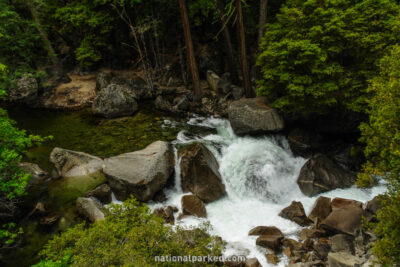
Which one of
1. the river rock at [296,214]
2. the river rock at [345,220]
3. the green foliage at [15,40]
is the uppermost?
the green foliage at [15,40]

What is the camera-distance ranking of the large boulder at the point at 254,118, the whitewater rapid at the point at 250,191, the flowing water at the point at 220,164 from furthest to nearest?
the large boulder at the point at 254,118 < the whitewater rapid at the point at 250,191 < the flowing water at the point at 220,164

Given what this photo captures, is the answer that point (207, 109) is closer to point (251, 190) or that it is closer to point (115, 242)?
point (251, 190)

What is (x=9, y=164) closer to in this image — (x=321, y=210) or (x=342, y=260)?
(x=342, y=260)

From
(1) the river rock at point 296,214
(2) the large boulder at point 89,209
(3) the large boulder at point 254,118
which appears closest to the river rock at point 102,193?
(2) the large boulder at point 89,209

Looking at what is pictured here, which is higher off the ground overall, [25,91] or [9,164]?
[25,91]

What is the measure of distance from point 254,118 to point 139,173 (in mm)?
6342

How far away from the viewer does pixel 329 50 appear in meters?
10.4

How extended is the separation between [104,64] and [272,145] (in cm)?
1808

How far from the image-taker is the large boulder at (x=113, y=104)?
15.3 m

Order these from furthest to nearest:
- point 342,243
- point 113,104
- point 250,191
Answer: point 113,104
point 250,191
point 342,243

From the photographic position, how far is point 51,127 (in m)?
14.5

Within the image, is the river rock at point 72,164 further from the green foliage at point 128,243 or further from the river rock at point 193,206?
the green foliage at point 128,243

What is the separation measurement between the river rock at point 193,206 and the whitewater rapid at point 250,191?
240mm

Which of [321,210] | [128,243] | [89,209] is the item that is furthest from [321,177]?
[89,209]
